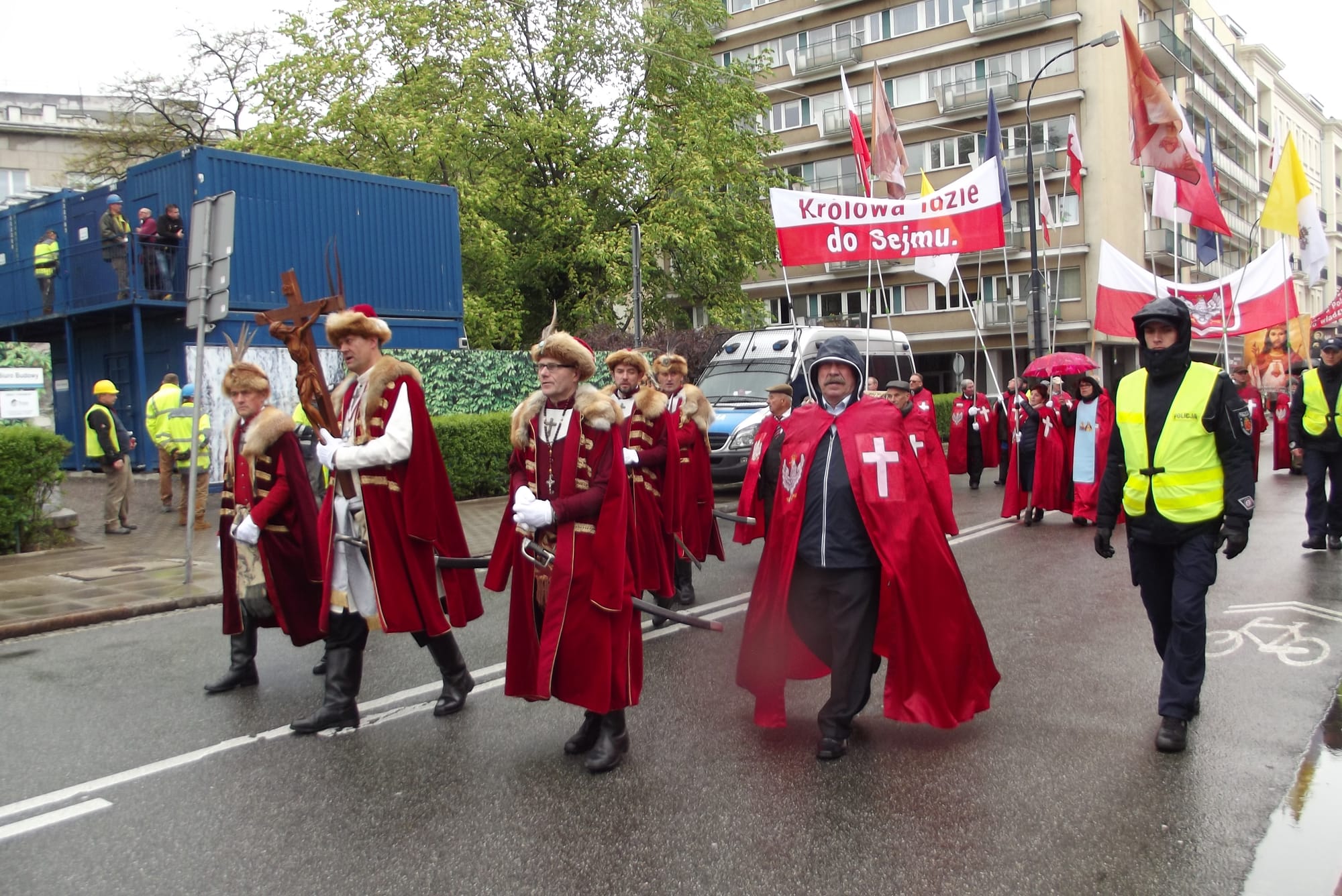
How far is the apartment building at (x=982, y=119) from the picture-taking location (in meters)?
43.2

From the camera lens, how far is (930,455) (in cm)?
833

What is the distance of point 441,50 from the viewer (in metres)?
28.0

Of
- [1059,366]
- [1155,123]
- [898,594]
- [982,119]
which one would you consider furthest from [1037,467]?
[982,119]

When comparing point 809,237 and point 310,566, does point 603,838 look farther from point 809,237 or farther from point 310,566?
point 809,237

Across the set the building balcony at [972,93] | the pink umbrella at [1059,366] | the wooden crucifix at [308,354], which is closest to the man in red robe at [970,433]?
the pink umbrella at [1059,366]

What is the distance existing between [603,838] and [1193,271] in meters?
55.5

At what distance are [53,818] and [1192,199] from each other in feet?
56.5

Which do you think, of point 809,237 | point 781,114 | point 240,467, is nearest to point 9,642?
point 240,467

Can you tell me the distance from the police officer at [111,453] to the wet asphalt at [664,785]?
5672mm

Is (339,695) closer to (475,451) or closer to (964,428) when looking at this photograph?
(475,451)

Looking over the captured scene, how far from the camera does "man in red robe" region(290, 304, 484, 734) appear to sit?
5.01 metres

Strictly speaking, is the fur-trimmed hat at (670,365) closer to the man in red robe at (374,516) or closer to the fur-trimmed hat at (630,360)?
the fur-trimmed hat at (630,360)

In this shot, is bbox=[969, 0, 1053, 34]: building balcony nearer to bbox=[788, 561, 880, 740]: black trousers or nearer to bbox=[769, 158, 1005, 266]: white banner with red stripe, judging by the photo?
bbox=[769, 158, 1005, 266]: white banner with red stripe

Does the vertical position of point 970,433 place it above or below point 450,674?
above
